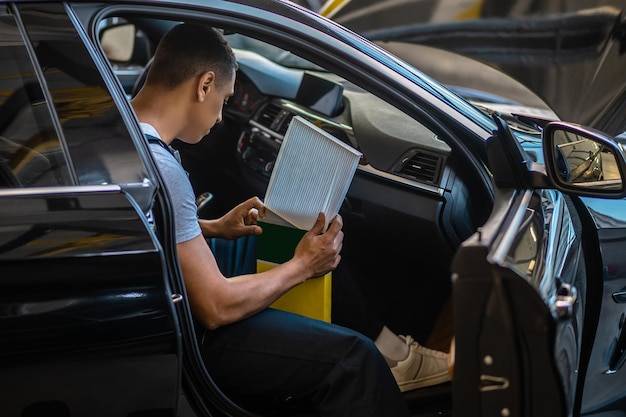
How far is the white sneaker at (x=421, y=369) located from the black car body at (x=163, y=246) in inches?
6.2

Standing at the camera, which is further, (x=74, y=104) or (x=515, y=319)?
(x=74, y=104)

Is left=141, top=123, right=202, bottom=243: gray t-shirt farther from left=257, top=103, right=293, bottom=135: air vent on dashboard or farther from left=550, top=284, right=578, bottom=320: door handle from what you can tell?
left=257, top=103, right=293, bottom=135: air vent on dashboard

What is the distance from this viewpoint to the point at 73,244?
1.65 metres

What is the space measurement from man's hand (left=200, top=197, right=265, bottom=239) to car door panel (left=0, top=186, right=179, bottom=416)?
0.78 m

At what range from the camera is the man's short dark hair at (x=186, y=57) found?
226 cm

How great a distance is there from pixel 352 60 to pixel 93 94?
660 millimetres

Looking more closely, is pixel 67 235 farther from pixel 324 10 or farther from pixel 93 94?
pixel 324 10

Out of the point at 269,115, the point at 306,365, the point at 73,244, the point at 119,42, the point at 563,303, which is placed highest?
the point at 563,303

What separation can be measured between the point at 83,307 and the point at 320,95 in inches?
68.2

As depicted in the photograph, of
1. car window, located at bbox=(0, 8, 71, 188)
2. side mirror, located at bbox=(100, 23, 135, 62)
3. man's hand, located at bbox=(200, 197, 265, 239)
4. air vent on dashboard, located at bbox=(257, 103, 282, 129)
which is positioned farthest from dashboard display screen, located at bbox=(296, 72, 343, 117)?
side mirror, located at bbox=(100, 23, 135, 62)

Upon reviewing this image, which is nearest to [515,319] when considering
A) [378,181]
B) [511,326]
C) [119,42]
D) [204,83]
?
[511,326]

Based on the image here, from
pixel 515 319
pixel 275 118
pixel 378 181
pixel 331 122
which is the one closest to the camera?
pixel 515 319

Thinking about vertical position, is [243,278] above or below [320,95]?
below

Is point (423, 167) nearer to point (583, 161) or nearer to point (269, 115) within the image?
point (583, 161)
